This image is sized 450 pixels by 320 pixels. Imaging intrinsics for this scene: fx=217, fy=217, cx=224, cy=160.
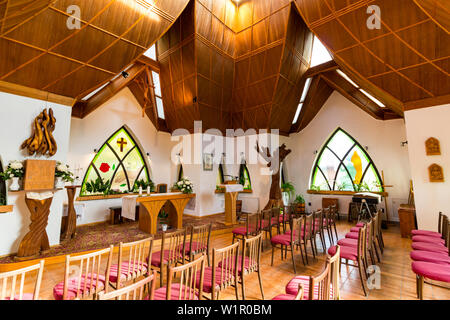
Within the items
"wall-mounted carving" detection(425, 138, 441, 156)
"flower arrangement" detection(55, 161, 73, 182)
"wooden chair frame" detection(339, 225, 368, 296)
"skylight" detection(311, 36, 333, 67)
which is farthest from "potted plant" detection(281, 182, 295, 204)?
"flower arrangement" detection(55, 161, 73, 182)

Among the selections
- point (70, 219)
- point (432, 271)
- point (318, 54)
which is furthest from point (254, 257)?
point (318, 54)

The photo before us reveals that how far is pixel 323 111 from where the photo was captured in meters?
8.44

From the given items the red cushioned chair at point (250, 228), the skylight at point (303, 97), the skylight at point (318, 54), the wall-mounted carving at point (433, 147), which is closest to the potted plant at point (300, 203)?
the skylight at point (303, 97)

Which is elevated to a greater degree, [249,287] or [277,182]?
[277,182]

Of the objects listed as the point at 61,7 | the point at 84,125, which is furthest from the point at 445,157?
the point at 84,125

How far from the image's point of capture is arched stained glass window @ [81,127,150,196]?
22.6ft

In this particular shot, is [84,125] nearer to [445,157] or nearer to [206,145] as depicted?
[206,145]

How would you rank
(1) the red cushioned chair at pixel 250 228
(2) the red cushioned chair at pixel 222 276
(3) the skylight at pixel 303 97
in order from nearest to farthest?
1. (2) the red cushioned chair at pixel 222 276
2. (1) the red cushioned chair at pixel 250 228
3. (3) the skylight at pixel 303 97

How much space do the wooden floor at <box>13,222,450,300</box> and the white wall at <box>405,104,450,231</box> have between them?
0.88 meters

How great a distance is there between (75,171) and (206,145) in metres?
4.04

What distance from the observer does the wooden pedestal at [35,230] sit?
3.60 meters

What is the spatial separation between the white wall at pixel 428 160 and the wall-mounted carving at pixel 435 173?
0.05 metres

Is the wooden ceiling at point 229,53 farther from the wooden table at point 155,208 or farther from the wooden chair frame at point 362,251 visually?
the wooden chair frame at point 362,251
